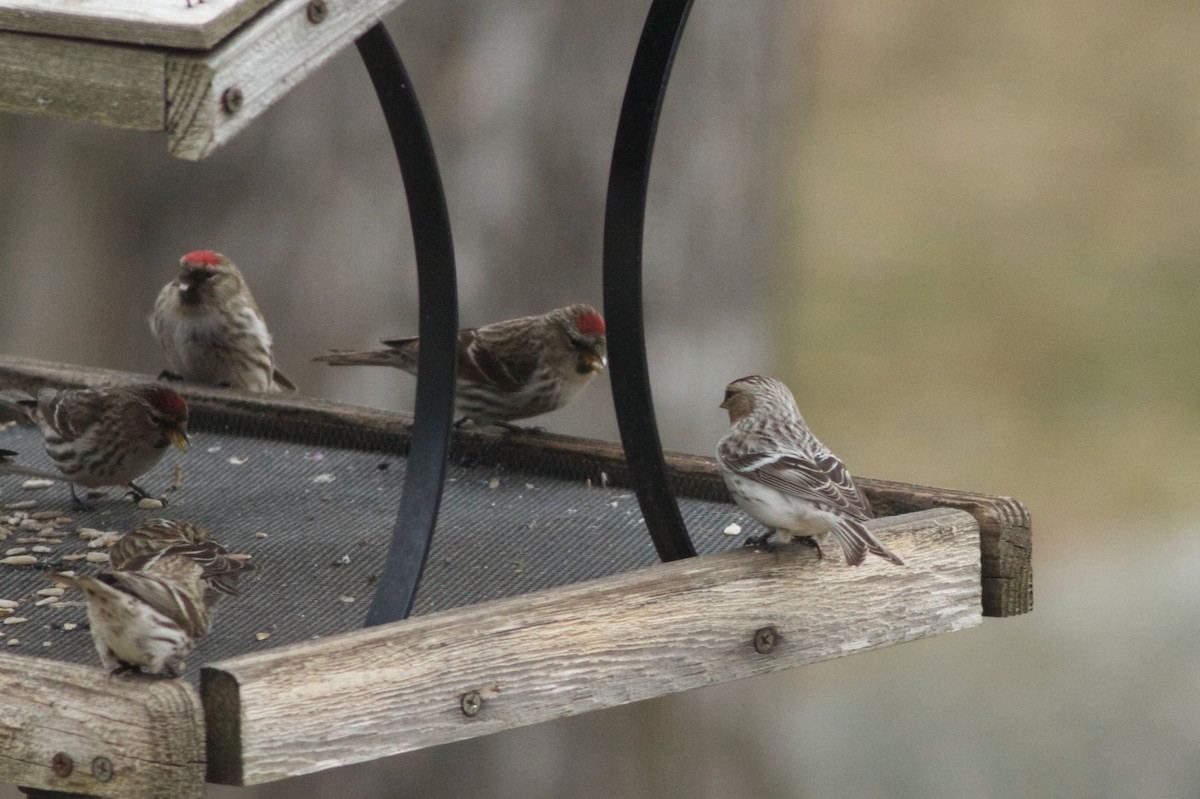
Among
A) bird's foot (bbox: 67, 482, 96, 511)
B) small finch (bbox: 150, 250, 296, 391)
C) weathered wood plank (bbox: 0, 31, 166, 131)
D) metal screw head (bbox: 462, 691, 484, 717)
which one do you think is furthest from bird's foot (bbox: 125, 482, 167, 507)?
weathered wood plank (bbox: 0, 31, 166, 131)

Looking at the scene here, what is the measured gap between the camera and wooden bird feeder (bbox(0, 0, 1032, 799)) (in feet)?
8.79

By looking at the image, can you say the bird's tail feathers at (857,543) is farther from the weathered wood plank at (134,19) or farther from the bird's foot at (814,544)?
the weathered wood plank at (134,19)

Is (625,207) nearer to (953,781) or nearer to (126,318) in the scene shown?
(126,318)

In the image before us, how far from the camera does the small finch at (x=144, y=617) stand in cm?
300

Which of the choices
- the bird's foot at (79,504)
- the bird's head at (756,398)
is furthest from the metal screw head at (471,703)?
the bird's foot at (79,504)

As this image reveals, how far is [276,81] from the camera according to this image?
267cm

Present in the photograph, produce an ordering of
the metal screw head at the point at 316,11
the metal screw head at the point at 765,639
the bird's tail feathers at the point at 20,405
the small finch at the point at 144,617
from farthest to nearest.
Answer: the bird's tail feathers at the point at 20,405 → the metal screw head at the point at 765,639 → the small finch at the point at 144,617 → the metal screw head at the point at 316,11

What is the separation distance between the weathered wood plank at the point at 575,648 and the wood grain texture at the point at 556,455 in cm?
9

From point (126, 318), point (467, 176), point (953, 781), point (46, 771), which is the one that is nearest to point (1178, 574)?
point (953, 781)

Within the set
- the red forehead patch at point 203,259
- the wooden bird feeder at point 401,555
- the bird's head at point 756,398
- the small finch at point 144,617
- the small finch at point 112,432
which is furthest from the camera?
the red forehead patch at point 203,259

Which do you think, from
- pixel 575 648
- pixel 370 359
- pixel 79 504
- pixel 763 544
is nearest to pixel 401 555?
pixel 575 648

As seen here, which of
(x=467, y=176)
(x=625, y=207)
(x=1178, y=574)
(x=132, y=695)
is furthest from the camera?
(x=1178, y=574)

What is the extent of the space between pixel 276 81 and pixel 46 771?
3.63 ft

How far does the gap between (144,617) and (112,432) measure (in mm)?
1785
